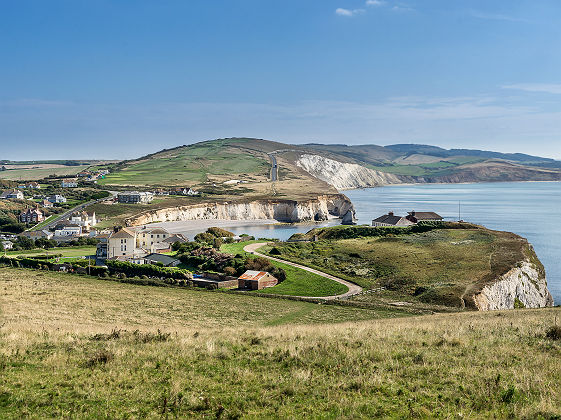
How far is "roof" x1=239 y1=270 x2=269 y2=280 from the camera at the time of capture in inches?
1613

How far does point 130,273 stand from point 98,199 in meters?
83.1

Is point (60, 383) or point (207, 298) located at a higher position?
point (60, 383)

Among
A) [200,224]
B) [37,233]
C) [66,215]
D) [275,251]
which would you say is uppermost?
[66,215]

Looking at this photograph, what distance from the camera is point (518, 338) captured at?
14359 mm

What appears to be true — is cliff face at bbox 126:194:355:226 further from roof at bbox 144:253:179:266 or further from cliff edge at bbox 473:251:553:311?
cliff edge at bbox 473:251:553:311

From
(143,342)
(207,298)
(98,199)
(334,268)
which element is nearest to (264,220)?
(98,199)

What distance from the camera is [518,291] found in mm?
39125

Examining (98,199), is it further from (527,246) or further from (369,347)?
(369,347)

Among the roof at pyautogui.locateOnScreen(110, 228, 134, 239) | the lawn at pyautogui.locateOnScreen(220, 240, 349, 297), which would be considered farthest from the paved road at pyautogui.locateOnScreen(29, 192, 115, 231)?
the lawn at pyautogui.locateOnScreen(220, 240, 349, 297)

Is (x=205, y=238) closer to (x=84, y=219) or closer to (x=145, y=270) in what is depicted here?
(x=145, y=270)

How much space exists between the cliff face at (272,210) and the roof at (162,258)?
55472 mm

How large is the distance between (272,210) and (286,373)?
406 feet

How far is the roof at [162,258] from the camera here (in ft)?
171

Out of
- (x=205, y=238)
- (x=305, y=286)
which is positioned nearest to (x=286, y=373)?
(x=305, y=286)
